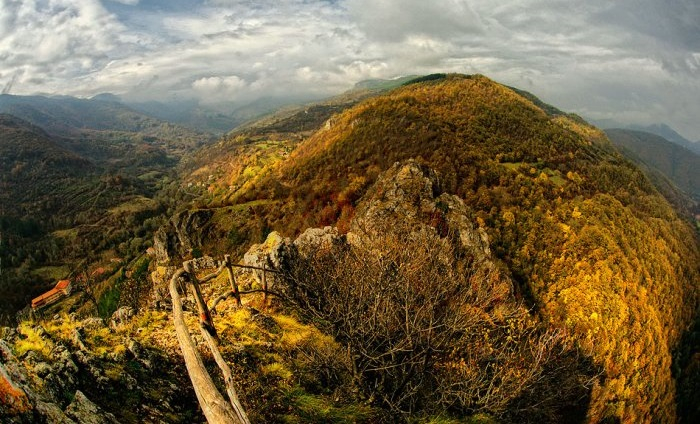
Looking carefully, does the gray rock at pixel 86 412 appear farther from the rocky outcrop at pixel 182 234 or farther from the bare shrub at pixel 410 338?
the rocky outcrop at pixel 182 234

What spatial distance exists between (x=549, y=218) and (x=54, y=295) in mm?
134164

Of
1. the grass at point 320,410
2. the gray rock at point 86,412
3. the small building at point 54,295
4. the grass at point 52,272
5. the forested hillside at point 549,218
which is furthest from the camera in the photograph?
the grass at point 52,272

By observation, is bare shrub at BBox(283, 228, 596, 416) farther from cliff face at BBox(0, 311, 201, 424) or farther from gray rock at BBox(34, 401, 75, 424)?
gray rock at BBox(34, 401, 75, 424)

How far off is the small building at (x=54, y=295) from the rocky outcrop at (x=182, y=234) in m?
75.9

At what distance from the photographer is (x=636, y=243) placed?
64.4 m

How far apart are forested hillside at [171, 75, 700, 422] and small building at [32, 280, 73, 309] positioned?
77095mm

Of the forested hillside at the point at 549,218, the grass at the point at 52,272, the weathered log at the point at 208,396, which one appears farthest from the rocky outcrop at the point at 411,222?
the grass at the point at 52,272

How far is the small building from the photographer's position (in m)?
104

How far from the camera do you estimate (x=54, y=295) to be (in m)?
108

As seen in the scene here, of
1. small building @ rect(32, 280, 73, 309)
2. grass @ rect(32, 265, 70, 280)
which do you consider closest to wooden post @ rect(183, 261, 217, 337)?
small building @ rect(32, 280, 73, 309)

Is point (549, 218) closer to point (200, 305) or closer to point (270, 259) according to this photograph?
point (270, 259)

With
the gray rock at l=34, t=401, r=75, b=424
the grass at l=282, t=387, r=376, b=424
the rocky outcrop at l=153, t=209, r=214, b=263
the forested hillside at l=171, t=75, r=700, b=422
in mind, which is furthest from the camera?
the rocky outcrop at l=153, t=209, r=214, b=263

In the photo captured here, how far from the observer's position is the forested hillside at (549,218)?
4644 centimetres

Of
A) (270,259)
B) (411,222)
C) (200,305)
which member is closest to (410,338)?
(200,305)
